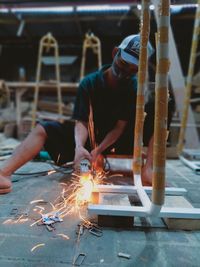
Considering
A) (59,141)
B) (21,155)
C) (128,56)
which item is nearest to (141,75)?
(128,56)

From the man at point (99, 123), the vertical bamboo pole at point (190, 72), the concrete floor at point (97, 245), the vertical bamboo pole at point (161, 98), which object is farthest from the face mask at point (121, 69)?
the vertical bamboo pole at point (190, 72)

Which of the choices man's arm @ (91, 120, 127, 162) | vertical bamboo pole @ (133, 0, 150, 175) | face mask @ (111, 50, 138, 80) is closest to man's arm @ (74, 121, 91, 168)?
man's arm @ (91, 120, 127, 162)

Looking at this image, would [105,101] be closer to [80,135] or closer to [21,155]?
[80,135]

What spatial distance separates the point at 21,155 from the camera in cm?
153

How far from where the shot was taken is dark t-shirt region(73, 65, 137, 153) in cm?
174

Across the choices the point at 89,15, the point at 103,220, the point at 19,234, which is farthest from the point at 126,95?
the point at 89,15

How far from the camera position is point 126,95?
1.76 meters

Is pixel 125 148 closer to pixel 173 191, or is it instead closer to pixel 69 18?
pixel 173 191

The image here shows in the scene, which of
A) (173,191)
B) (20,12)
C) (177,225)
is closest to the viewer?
(177,225)

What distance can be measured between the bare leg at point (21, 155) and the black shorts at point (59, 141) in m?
0.05

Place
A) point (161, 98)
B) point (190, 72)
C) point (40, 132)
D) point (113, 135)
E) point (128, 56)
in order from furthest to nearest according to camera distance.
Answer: point (190, 72), point (113, 135), point (40, 132), point (128, 56), point (161, 98)

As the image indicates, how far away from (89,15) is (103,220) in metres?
4.15

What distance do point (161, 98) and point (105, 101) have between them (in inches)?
39.0

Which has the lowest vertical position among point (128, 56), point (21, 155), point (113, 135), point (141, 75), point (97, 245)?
point (97, 245)
